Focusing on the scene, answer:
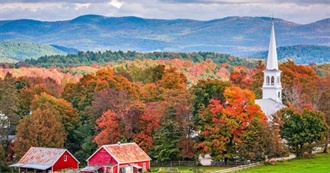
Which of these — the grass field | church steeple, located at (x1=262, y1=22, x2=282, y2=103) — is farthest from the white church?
the grass field

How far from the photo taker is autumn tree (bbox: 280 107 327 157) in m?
80.1

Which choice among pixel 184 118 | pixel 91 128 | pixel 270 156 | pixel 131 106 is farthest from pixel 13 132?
pixel 270 156

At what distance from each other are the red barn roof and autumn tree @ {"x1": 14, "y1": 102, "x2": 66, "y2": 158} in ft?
42.1

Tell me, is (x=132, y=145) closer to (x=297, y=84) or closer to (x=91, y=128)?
(x=91, y=128)

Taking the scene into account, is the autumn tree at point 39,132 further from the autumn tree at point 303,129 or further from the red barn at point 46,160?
the autumn tree at point 303,129

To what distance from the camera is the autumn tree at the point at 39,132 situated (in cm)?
8619

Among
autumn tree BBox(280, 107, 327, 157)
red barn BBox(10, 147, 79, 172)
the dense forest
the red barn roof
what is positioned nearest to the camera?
the red barn roof

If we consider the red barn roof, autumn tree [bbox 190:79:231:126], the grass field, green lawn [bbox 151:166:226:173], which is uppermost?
autumn tree [bbox 190:79:231:126]

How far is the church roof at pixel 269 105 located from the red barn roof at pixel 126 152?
63.4ft

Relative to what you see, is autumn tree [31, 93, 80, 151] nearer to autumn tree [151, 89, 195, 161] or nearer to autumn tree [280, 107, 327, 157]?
autumn tree [151, 89, 195, 161]

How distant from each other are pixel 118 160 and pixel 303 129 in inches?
824

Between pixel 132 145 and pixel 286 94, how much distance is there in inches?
1161

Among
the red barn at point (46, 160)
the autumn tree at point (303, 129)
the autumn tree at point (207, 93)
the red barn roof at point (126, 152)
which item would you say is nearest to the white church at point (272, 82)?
the autumn tree at point (303, 129)

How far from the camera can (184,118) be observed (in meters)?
81.4
